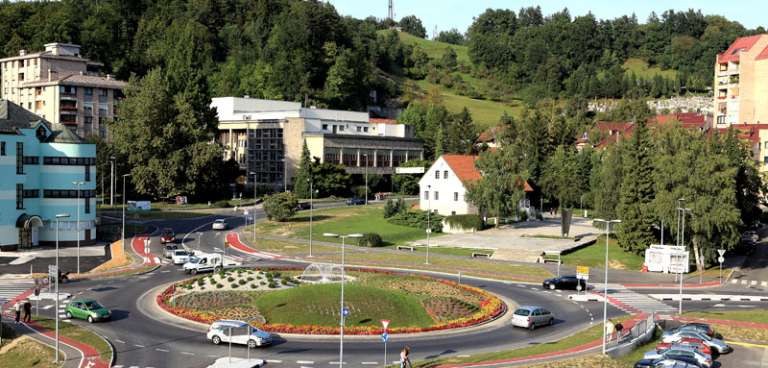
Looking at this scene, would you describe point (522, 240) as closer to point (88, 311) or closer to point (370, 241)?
point (370, 241)

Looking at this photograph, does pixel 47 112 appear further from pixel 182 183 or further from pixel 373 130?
pixel 373 130

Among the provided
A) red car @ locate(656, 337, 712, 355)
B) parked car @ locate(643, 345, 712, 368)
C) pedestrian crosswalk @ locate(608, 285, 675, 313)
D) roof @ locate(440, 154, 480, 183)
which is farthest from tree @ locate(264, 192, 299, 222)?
parked car @ locate(643, 345, 712, 368)

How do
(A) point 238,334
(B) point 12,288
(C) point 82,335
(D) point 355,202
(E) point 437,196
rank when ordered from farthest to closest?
1. (D) point 355,202
2. (E) point 437,196
3. (B) point 12,288
4. (C) point 82,335
5. (A) point 238,334

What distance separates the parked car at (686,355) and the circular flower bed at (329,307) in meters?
13.4

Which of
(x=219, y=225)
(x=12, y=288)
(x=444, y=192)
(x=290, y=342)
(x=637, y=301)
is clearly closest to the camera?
(x=290, y=342)

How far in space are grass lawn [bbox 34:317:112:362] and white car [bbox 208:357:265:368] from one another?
6.49 metres

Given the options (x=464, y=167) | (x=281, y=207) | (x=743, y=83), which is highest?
(x=743, y=83)

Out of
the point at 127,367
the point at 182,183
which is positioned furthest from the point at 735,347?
the point at 182,183

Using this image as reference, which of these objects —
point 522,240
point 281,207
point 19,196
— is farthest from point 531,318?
point 281,207

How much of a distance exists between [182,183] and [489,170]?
4955 cm

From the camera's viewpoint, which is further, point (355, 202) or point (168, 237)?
point (355, 202)

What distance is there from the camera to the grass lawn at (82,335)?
1692 inches

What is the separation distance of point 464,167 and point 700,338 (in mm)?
63670

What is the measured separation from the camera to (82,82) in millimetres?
149250
